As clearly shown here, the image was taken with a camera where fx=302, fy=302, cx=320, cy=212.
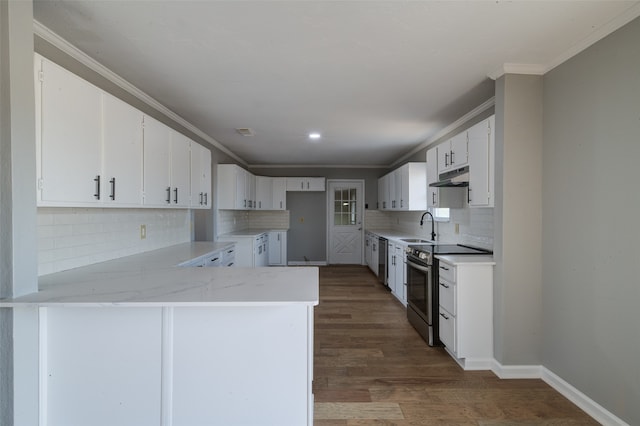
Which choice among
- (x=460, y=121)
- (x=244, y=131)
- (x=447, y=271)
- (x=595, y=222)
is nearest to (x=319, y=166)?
(x=244, y=131)

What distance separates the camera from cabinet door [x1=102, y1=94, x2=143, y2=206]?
206 cm

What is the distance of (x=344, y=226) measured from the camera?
749cm

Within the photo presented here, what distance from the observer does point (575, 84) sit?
6.99ft

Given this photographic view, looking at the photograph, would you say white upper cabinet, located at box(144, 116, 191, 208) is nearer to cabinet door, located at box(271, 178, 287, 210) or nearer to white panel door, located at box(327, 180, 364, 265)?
cabinet door, located at box(271, 178, 287, 210)

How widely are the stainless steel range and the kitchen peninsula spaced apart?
182 cm

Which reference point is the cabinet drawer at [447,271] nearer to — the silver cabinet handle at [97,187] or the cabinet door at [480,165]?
the cabinet door at [480,165]

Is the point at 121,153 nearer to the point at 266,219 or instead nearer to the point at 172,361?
the point at 172,361

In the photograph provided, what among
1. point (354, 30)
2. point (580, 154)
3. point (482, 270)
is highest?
point (354, 30)

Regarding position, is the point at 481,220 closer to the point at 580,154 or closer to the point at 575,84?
the point at 580,154

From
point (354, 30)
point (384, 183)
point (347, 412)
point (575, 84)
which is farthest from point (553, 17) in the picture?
point (384, 183)

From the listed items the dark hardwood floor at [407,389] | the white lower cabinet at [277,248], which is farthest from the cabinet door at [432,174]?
the white lower cabinet at [277,248]

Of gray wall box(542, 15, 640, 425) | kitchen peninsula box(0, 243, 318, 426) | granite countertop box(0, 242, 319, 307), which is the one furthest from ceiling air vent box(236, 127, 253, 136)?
gray wall box(542, 15, 640, 425)

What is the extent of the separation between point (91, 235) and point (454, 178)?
→ 11.0ft

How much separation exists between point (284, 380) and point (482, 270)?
6.29 ft
